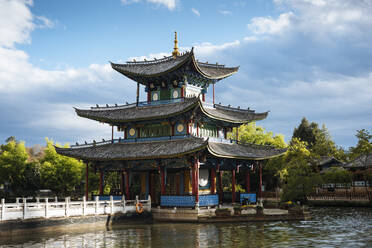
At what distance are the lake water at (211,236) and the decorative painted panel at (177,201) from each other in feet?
6.73

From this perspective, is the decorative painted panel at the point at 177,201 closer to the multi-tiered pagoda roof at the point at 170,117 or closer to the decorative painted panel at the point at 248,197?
the multi-tiered pagoda roof at the point at 170,117

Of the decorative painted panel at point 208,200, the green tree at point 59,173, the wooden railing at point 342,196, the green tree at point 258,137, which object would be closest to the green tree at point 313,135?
the green tree at point 258,137

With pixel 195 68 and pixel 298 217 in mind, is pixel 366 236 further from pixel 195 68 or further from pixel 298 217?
pixel 195 68

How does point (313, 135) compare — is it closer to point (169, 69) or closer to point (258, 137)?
point (258, 137)

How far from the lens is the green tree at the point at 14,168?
55188 mm

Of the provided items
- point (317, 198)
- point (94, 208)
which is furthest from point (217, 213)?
point (317, 198)

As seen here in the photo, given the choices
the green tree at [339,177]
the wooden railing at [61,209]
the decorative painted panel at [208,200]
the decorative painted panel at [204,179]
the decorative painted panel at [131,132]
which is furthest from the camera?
the green tree at [339,177]

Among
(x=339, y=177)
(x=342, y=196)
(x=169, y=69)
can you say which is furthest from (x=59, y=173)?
(x=339, y=177)

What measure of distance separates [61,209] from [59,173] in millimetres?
28914

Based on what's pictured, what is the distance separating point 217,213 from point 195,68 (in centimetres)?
1196

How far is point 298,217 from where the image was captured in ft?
93.6

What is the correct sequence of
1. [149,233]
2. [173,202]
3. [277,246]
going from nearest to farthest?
[277,246]
[149,233]
[173,202]

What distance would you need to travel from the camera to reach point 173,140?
32.0 m

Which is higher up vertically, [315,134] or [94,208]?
[315,134]
